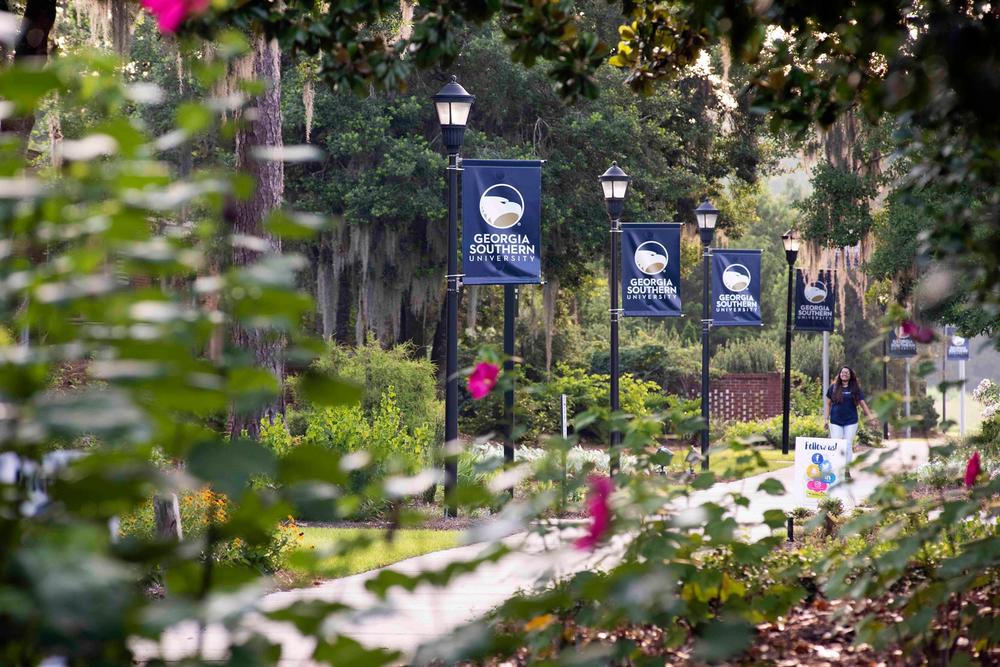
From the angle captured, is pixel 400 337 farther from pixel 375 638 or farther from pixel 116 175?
pixel 116 175

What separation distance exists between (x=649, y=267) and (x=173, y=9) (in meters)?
18.0

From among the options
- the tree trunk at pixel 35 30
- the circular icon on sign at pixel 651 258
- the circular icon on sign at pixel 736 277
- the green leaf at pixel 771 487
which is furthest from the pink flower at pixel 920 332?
the circular icon on sign at pixel 736 277

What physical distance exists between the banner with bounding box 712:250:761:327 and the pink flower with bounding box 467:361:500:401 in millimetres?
19994

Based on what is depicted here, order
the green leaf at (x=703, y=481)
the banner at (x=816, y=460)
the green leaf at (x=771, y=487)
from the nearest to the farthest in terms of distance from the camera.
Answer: the green leaf at (x=703, y=481) → the green leaf at (x=771, y=487) → the banner at (x=816, y=460)

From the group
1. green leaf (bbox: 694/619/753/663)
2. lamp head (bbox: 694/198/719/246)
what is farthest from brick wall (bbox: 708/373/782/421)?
green leaf (bbox: 694/619/753/663)

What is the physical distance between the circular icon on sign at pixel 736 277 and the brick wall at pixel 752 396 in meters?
14.7

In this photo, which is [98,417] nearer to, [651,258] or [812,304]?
[651,258]

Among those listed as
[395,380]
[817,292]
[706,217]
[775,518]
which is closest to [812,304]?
[817,292]

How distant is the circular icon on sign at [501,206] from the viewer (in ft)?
46.7

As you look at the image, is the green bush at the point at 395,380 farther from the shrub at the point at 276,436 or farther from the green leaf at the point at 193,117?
the green leaf at the point at 193,117

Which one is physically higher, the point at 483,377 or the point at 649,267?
the point at 649,267

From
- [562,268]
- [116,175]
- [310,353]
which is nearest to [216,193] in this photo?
[116,175]

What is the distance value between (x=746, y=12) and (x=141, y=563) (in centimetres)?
329

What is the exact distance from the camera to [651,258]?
1969cm
